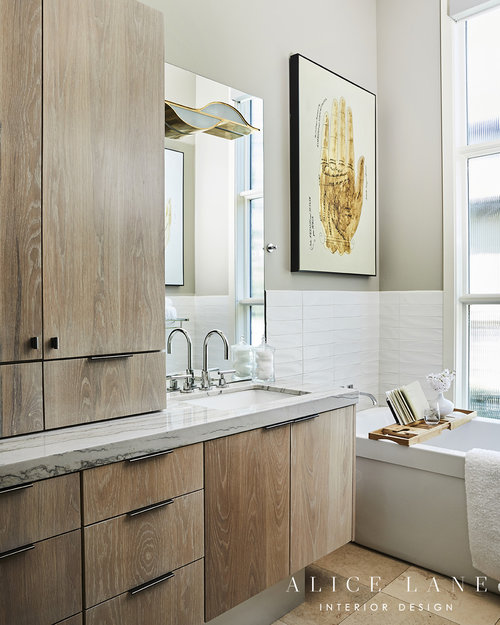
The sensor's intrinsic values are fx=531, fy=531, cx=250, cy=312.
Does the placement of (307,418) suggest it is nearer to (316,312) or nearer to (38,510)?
(38,510)

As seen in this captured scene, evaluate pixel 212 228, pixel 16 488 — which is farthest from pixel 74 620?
pixel 212 228

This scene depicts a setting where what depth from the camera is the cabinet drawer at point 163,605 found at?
1.35 m

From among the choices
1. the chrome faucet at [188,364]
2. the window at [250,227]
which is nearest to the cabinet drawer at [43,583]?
the chrome faucet at [188,364]

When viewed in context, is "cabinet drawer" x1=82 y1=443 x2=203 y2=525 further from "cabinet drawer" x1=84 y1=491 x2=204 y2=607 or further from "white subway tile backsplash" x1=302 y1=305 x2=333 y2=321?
"white subway tile backsplash" x1=302 y1=305 x2=333 y2=321

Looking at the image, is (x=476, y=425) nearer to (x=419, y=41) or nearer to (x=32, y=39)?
(x=419, y=41)

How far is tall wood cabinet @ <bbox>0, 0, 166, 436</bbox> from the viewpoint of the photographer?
138cm

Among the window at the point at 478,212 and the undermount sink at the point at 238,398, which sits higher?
the window at the point at 478,212

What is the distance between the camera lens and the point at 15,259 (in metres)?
1.38

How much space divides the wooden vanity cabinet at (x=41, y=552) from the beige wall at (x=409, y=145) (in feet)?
8.56

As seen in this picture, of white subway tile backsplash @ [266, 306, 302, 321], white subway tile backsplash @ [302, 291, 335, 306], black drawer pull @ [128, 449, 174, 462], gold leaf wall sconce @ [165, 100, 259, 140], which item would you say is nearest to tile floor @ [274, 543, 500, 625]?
black drawer pull @ [128, 449, 174, 462]

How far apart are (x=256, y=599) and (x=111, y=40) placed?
1.99m

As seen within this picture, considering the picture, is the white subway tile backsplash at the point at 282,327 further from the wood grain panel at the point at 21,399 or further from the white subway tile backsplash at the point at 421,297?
the wood grain panel at the point at 21,399

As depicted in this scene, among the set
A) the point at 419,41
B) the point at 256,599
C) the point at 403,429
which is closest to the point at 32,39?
the point at 256,599

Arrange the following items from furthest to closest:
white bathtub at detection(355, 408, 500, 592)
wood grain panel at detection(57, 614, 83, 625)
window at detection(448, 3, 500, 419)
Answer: window at detection(448, 3, 500, 419), white bathtub at detection(355, 408, 500, 592), wood grain panel at detection(57, 614, 83, 625)
